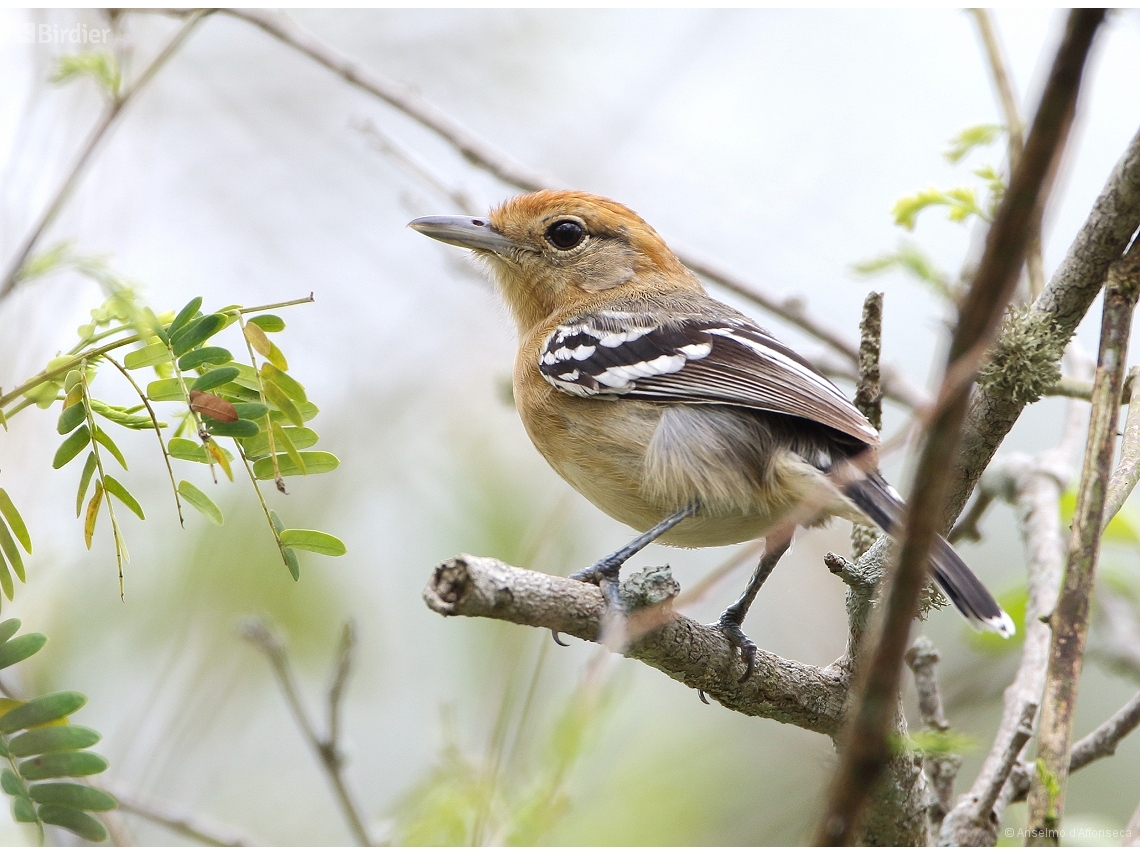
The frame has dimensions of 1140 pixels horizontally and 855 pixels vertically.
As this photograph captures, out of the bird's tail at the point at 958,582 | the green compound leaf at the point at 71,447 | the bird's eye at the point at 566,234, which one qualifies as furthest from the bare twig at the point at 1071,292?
the bird's eye at the point at 566,234

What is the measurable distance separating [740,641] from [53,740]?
1.88 metres

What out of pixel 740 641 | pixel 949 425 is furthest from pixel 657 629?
pixel 949 425

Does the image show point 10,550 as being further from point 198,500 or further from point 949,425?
point 949,425

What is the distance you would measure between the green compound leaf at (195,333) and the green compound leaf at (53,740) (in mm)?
855

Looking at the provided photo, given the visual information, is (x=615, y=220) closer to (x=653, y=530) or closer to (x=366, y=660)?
(x=653, y=530)

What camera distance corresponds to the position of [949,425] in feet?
3.51

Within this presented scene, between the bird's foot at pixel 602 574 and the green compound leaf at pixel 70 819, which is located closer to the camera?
the green compound leaf at pixel 70 819

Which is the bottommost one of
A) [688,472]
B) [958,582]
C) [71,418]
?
[71,418]

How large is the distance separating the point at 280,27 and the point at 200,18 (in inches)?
40.3

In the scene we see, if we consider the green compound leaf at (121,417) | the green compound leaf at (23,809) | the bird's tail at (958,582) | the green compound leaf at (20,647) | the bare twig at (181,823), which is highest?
the bird's tail at (958,582)

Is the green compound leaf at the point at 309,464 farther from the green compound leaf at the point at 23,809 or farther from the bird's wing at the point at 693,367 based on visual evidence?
the bird's wing at the point at 693,367

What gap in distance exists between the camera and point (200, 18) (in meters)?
3.68

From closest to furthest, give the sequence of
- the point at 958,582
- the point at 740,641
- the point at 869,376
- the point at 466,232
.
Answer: the point at 958,582, the point at 740,641, the point at 869,376, the point at 466,232

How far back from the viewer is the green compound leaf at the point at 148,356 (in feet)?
7.41
